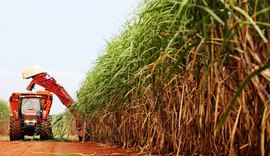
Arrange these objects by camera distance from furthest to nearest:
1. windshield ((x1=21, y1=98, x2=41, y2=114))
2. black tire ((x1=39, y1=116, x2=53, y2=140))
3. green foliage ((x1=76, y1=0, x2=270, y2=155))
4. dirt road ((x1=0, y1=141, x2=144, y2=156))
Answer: windshield ((x1=21, y1=98, x2=41, y2=114)) < black tire ((x1=39, y1=116, x2=53, y2=140)) < dirt road ((x1=0, y1=141, x2=144, y2=156)) < green foliage ((x1=76, y1=0, x2=270, y2=155))

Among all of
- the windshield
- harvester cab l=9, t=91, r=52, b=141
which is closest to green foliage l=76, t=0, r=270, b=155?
harvester cab l=9, t=91, r=52, b=141

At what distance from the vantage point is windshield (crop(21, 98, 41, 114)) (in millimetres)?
12828

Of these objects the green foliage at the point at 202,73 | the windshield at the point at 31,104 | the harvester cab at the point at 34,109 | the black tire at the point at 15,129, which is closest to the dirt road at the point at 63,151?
the green foliage at the point at 202,73

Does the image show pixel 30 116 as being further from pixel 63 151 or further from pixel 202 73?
pixel 202 73

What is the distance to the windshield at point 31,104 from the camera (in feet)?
42.1

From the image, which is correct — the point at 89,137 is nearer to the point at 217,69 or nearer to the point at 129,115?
the point at 129,115

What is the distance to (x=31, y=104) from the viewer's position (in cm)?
1292

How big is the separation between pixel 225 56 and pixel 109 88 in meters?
3.92

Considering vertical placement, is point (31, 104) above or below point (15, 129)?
above

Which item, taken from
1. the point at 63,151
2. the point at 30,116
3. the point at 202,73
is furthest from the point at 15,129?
the point at 202,73

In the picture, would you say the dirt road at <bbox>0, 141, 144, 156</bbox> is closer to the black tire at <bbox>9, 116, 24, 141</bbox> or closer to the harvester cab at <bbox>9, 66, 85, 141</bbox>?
the harvester cab at <bbox>9, 66, 85, 141</bbox>

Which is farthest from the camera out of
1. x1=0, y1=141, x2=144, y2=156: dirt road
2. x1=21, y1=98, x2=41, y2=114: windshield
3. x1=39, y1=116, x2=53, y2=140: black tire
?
x1=21, y1=98, x2=41, y2=114: windshield

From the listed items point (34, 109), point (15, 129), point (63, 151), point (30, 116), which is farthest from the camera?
point (34, 109)

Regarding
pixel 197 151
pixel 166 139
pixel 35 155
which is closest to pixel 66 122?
pixel 35 155
